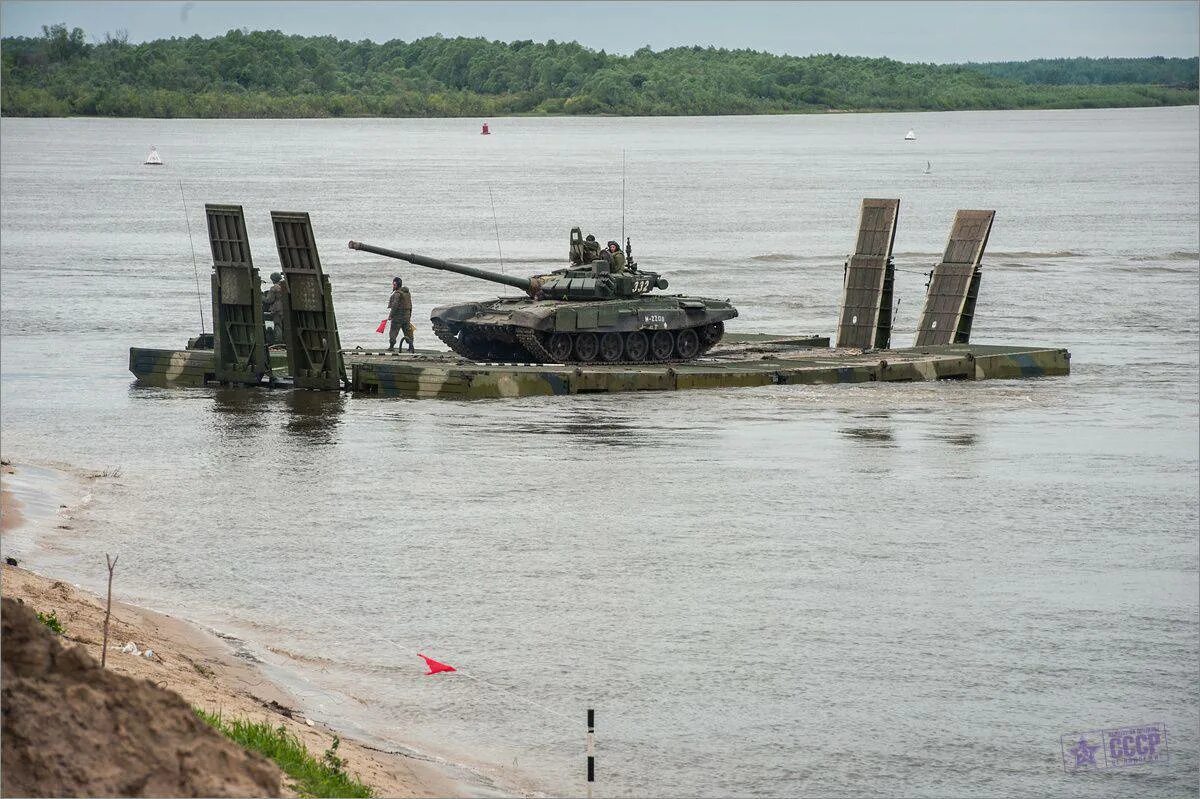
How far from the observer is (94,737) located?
7.75m

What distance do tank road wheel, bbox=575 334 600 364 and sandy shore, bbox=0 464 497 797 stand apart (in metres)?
15.0

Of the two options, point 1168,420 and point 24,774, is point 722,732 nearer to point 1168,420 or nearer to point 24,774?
point 24,774

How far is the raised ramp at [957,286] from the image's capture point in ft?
112

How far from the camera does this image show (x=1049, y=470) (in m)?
23.9

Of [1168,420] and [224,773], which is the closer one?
[224,773]

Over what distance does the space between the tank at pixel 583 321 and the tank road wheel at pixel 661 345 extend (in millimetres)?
17

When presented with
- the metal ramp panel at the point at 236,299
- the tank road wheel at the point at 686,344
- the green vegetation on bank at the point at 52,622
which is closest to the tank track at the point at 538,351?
the tank road wheel at the point at 686,344


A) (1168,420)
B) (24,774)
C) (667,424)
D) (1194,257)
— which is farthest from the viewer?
→ (1194,257)

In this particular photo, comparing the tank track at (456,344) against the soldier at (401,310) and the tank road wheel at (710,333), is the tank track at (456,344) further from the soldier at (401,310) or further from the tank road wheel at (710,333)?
the tank road wheel at (710,333)

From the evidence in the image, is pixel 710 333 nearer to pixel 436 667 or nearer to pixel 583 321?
pixel 583 321

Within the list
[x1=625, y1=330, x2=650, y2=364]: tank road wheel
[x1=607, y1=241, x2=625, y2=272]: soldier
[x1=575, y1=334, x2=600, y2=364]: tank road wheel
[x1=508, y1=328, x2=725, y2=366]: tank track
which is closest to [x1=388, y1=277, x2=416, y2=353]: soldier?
[x1=508, y1=328, x2=725, y2=366]: tank track

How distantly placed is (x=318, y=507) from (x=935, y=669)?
29.1ft

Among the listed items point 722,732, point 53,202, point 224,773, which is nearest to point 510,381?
point 722,732

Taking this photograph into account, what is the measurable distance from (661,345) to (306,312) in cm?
596
